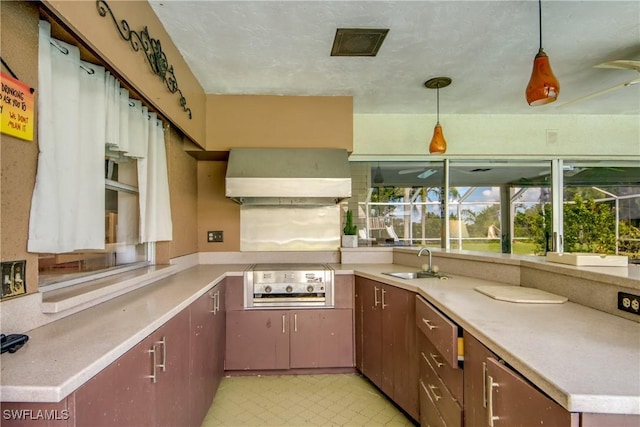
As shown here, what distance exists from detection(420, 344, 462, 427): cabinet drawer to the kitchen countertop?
0.38 meters

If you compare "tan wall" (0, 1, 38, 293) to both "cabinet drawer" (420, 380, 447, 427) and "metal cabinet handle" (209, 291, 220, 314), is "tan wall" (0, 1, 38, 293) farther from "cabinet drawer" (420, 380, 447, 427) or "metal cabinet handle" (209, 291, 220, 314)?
"cabinet drawer" (420, 380, 447, 427)

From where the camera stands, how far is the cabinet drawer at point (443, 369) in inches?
56.5

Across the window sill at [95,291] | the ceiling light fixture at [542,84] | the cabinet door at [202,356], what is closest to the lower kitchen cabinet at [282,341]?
the cabinet door at [202,356]

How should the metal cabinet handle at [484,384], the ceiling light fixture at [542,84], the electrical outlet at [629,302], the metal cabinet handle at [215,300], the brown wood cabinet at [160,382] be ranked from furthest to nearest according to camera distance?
the metal cabinet handle at [215,300] < the ceiling light fixture at [542,84] < the electrical outlet at [629,302] < the metal cabinet handle at [484,384] < the brown wood cabinet at [160,382]

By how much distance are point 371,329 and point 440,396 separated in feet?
3.26

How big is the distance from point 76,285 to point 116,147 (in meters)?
0.73

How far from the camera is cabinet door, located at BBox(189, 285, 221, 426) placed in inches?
73.5

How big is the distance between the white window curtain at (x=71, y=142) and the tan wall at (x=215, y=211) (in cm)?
163

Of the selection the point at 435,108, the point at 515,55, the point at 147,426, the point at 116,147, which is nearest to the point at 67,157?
the point at 116,147

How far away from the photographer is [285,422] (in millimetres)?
2164

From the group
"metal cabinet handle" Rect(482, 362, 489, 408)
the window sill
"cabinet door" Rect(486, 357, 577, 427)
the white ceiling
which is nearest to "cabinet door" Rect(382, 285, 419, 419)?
"metal cabinet handle" Rect(482, 362, 489, 408)

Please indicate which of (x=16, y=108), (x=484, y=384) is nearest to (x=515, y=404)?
(x=484, y=384)

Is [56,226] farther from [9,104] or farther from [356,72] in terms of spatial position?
[356,72]

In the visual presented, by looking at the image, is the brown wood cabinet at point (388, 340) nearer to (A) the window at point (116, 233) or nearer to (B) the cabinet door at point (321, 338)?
(B) the cabinet door at point (321, 338)
